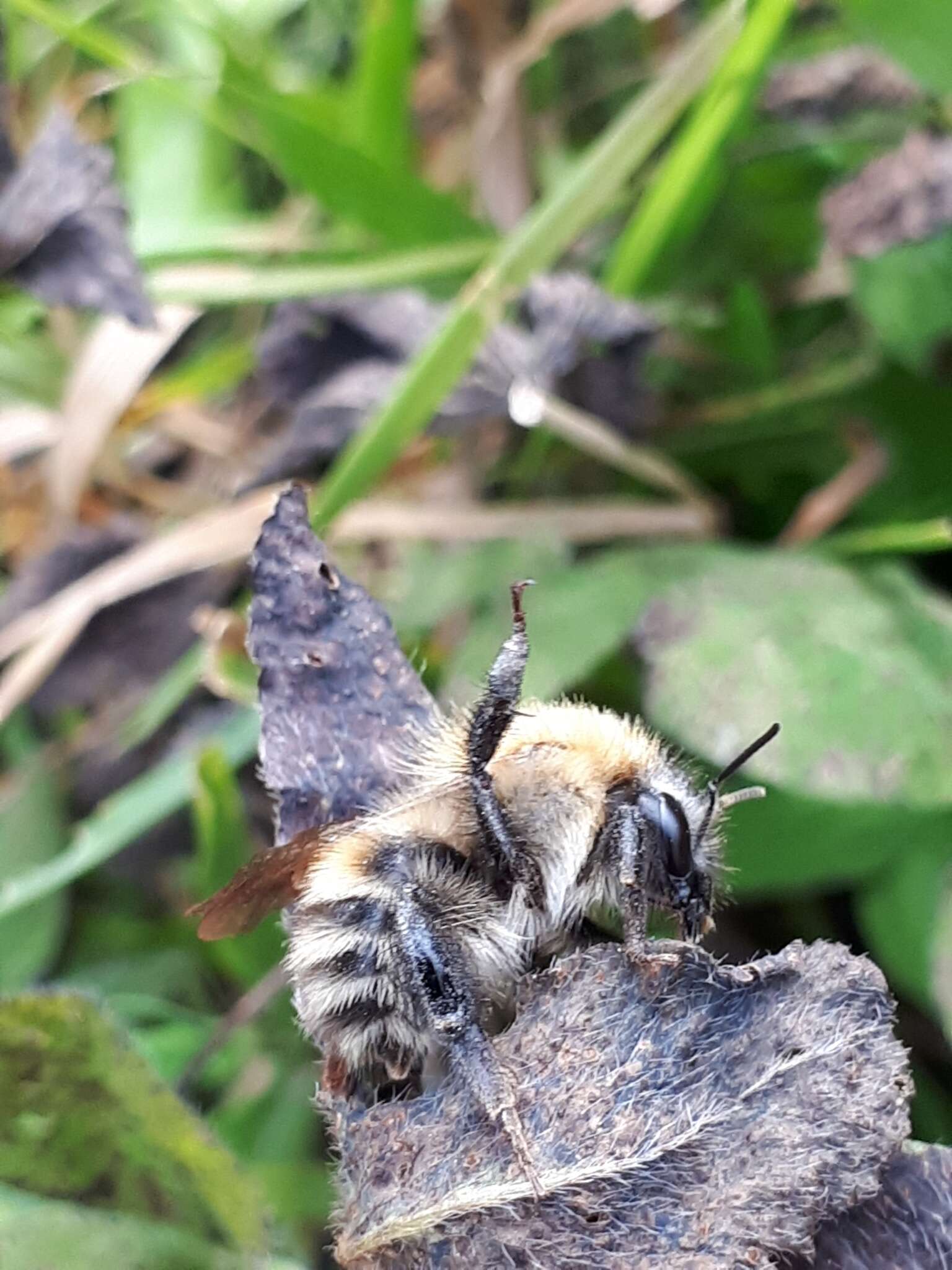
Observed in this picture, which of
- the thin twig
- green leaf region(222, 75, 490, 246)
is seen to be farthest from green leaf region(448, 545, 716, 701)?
green leaf region(222, 75, 490, 246)

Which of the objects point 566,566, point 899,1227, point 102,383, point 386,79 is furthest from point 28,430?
point 899,1227

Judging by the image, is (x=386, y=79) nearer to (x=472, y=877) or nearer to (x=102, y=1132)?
(x=472, y=877)

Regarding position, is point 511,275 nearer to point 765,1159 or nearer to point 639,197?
point 639,197

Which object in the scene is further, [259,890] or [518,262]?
[518,262]

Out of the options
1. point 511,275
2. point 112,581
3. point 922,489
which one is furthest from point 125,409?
point 922,489

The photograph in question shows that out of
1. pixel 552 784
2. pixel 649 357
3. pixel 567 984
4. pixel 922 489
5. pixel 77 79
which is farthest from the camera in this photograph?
pixel 77 79

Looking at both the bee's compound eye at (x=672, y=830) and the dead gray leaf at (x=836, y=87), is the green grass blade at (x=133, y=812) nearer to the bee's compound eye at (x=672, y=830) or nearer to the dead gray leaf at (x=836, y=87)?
the bee's compound eye at (x=672, y=830)

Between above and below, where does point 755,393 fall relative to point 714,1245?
above
